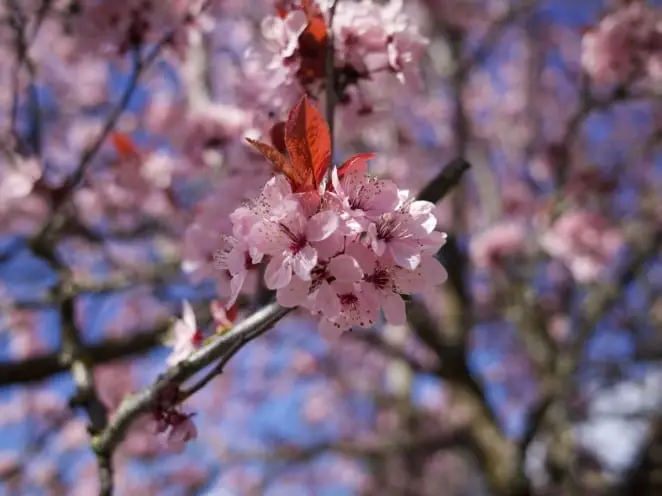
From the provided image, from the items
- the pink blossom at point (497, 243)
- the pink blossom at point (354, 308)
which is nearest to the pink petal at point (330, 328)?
the pink blossom at point (354, 308)

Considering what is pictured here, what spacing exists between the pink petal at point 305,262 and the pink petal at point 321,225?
0.02 m

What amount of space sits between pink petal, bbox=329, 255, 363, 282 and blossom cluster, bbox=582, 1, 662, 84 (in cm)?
181

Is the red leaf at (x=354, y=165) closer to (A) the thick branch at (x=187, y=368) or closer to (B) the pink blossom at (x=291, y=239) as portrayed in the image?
(B) the pink blossom at (x=291, y=239)

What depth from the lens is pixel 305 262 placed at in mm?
748

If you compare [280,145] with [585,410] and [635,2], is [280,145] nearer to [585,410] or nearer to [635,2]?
[635,2]

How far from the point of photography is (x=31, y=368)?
78.3 inches

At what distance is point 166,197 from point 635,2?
75.8 inches

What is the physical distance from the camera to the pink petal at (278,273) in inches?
30.0

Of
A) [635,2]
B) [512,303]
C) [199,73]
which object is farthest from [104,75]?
[635,2]

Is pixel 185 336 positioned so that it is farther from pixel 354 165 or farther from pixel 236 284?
pixel 354 165

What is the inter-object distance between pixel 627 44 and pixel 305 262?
1.88m

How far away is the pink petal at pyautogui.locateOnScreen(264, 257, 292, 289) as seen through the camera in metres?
0.76

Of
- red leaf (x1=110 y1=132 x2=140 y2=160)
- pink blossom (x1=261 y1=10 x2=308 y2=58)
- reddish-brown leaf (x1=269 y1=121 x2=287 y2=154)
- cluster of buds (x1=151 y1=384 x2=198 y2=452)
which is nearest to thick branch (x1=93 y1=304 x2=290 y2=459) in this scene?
cluster of buds (x1=151 y1=384 x2=198 y2=452)

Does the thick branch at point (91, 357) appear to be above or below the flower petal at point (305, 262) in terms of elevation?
below
